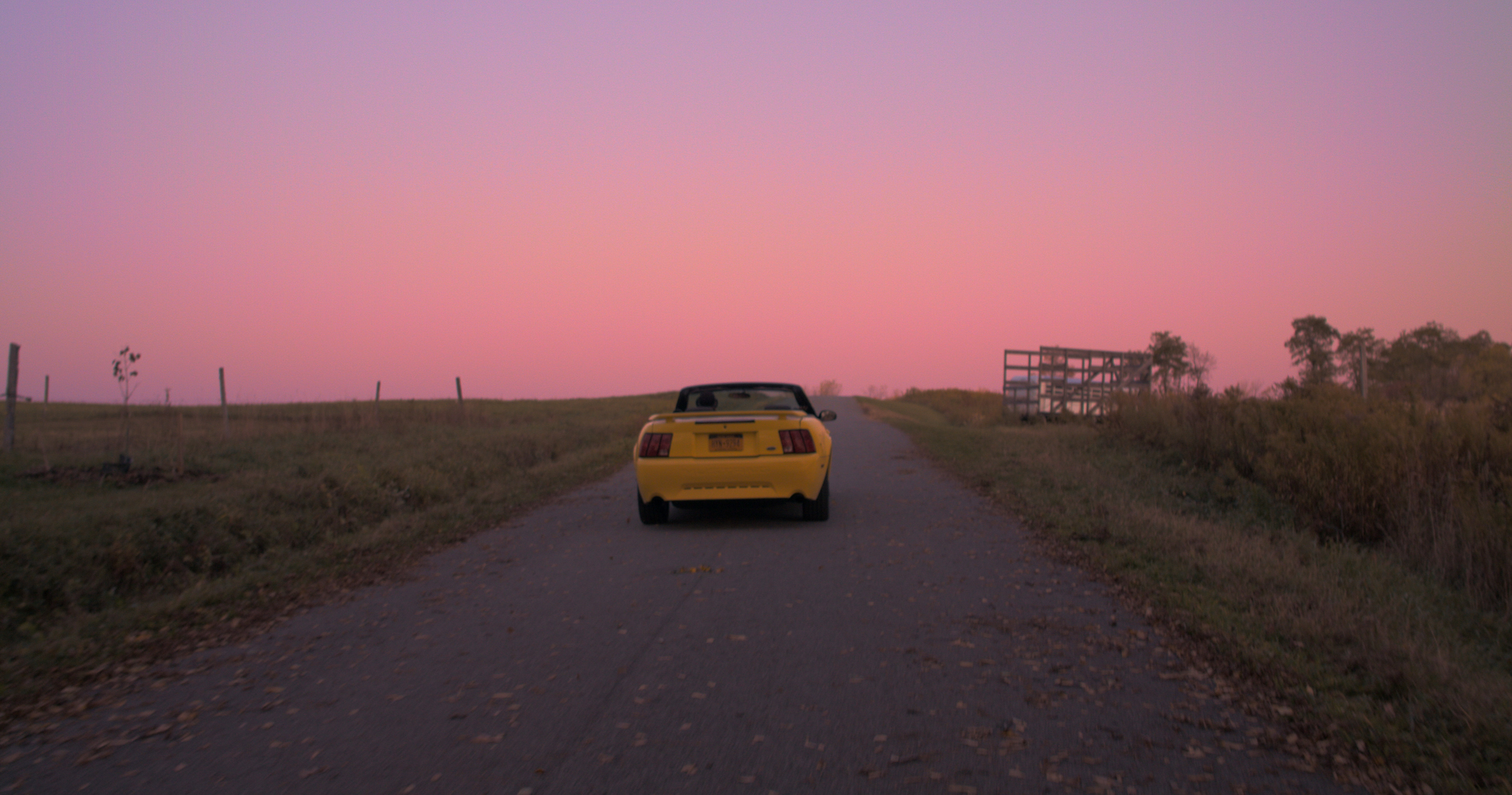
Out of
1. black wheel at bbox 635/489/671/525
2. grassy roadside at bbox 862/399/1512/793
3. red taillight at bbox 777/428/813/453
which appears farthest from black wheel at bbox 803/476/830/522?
grassy roadside at bbox 862/399/1512/793

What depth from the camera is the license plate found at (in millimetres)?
9383

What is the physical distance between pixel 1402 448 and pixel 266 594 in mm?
10577

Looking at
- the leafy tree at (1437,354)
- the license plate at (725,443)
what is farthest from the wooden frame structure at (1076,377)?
the license plate at (725,443)

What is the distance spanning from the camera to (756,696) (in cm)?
424

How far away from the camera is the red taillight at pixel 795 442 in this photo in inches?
369

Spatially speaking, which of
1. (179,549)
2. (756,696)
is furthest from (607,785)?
(179,549)

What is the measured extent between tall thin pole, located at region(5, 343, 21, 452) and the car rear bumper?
37.6 feet

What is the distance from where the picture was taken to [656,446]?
9422 mm

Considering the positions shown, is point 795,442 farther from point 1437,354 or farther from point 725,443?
point 1437,354

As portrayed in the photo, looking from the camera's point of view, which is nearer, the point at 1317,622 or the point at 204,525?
the point at 1317,622

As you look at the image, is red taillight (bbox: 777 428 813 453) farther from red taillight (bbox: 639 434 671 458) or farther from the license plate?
red taillight (bbox: 639 434 671 458)

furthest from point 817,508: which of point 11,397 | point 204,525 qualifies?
point 11,397

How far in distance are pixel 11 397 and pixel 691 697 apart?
15671mm

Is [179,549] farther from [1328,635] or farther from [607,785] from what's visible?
[1328,635]
